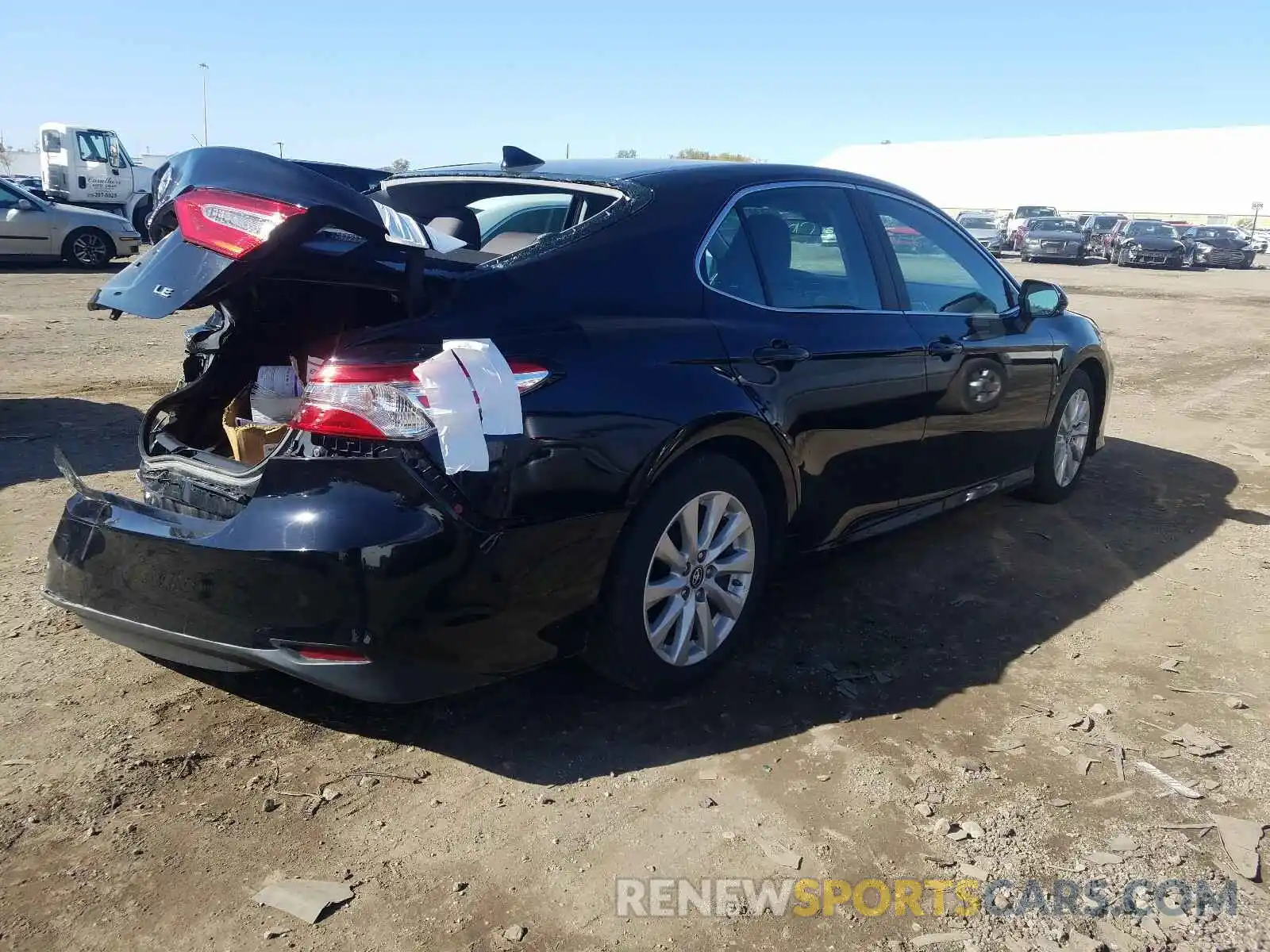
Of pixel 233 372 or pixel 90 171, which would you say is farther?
pixel 90 171

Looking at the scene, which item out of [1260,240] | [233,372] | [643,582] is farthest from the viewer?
[1260,240]

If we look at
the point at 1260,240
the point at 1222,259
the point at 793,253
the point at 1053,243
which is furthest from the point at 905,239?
the point at 1260,240

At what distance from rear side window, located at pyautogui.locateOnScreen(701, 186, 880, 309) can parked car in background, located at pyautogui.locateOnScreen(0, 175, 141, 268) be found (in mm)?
17776

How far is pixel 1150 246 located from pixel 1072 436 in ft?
Result: 104

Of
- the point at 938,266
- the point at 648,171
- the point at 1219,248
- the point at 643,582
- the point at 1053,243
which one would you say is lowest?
the point at 1053,243

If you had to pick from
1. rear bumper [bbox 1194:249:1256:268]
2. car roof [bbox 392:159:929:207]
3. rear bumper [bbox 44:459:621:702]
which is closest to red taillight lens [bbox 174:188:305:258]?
rear bumper [bbox 44:459:621:702]

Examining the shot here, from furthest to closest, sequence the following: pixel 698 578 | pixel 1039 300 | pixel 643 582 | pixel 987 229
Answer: pixel 987 229 < pixel 1039 300 < pixel 698 578 < pixel 643 582

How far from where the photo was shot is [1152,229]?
Answer: 3381cm

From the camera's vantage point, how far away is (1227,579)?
489cm

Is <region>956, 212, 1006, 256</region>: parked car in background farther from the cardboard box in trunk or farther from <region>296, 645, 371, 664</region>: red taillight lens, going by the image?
<region>296, 645, 371, 664</region>: red taillight lens

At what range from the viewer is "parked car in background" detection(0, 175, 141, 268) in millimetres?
17688

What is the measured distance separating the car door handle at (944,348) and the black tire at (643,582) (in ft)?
4.41

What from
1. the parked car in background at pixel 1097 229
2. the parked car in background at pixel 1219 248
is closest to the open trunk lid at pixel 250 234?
the parked car in background at pixel 1097 229

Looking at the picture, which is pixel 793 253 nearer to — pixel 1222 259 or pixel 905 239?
pixel 905 239
